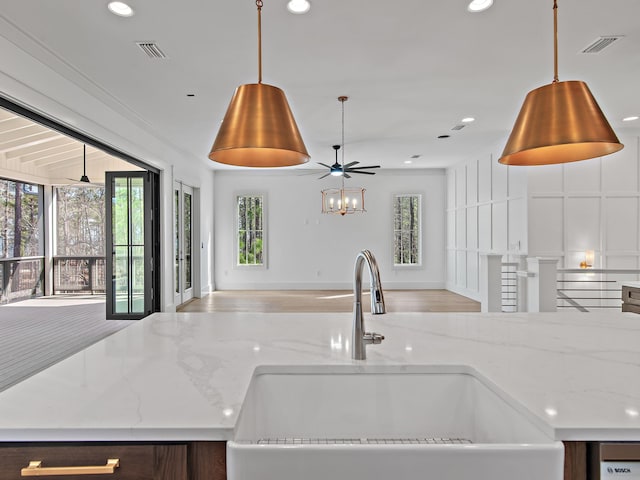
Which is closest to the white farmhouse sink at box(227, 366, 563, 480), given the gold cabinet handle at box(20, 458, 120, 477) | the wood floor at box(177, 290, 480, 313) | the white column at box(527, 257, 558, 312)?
the gold cabinet handle at box(20, 458, 120, 477)

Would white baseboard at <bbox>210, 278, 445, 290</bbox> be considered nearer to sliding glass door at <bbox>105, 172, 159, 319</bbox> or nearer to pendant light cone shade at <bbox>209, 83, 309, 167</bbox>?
sliding glass door at <bbox>105, 172, 159, 319</bbox>

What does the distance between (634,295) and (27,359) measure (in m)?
6.07

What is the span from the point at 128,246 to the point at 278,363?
5.89 metres

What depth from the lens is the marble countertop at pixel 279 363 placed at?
85 cm

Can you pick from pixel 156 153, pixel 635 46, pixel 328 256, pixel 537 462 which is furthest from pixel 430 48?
pixel 328 256

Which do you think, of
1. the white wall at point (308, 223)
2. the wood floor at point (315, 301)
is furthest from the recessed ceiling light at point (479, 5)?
the white wall at point (308, 223)

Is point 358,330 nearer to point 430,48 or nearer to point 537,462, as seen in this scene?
point 537,462

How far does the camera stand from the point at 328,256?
32.0ft

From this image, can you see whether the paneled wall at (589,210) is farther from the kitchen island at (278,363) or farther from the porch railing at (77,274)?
the porch railing at (77,274)

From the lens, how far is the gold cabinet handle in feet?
2.72

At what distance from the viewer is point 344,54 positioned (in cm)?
354

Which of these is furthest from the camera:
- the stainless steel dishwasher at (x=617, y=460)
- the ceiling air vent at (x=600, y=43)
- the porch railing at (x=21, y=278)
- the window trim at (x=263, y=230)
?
the window trim at (x=263, y=230)

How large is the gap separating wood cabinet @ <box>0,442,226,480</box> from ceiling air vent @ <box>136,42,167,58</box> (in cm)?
325

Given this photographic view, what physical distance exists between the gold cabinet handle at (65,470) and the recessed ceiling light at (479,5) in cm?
317
